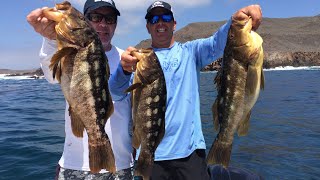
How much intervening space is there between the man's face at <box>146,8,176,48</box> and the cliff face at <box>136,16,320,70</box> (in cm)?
8163

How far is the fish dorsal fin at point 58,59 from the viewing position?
3.72 m

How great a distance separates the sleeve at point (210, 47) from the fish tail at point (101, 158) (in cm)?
213

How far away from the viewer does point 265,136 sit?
49.0 ft

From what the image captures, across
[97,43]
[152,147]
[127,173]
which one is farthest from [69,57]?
[127,173]

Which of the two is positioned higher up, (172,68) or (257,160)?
(172,68)

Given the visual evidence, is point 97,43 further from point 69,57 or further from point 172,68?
point 172,68

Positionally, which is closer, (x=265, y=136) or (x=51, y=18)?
(x=51, y=18)

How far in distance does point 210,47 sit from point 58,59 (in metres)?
2.40

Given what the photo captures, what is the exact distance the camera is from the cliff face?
3735 inches

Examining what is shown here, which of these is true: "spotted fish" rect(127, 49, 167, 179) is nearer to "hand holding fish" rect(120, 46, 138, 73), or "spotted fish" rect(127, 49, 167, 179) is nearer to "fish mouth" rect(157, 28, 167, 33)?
"hand holding fish" rect(120, 46, 138, 73)

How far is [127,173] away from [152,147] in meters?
0.70

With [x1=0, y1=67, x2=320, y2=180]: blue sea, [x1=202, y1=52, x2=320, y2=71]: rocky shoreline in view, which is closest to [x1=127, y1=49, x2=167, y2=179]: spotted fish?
[x1=0, y1=67, x2=320, y2=180]: blue sea

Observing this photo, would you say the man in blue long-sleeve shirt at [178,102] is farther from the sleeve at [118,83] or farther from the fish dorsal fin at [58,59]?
the fish dorsal fin at [58,59]

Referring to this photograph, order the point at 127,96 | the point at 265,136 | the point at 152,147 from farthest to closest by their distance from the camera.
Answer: the point at 265,136 < the point at 127,96 < the point at 152,147
